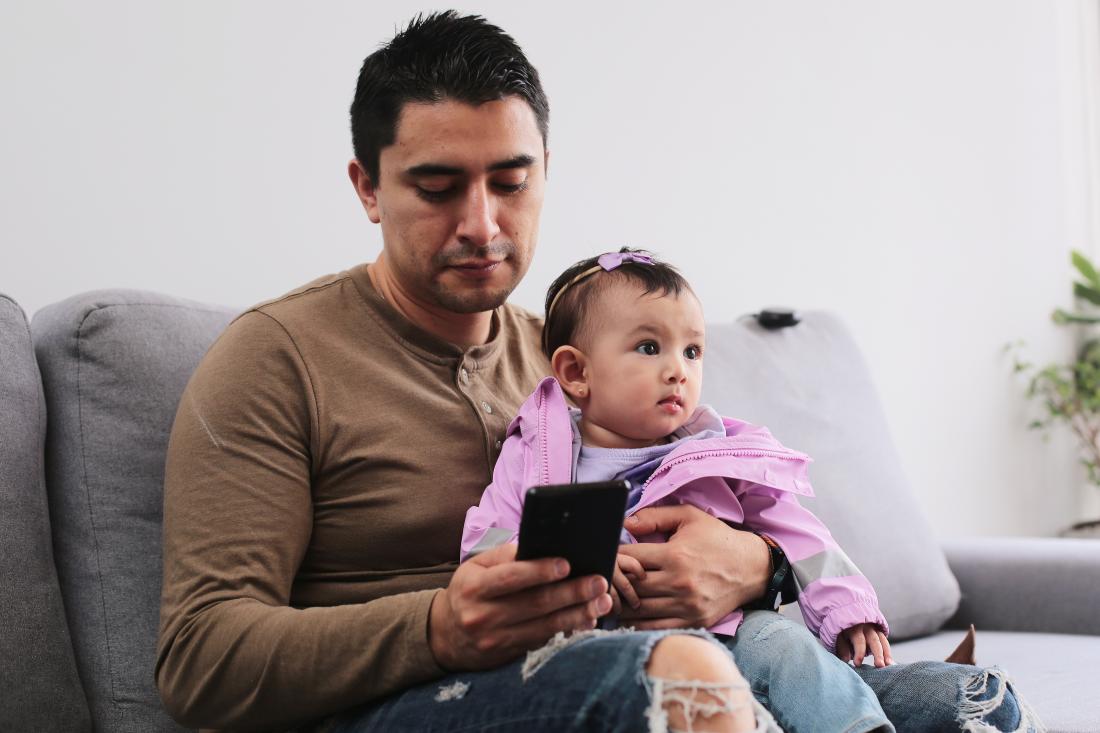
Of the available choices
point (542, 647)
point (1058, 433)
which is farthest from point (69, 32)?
point (1058, 433)

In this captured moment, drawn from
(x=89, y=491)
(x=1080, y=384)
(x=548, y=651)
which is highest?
(x=89, y=491)

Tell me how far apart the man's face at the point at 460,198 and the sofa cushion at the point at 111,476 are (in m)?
0.36

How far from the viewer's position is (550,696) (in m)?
1.03

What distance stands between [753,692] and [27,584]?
2.81 feet

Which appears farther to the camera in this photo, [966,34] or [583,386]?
[966,34]

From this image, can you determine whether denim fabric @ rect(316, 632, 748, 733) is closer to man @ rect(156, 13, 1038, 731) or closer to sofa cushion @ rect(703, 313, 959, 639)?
man @ rect(156, 13, 1038, 731)

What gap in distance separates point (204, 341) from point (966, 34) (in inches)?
114

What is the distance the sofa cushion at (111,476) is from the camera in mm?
1385

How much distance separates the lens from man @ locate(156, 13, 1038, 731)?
3.52ft

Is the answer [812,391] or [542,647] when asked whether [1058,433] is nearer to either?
[812,391]

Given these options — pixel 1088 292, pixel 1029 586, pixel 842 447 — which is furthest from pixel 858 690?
pixel 1088 292

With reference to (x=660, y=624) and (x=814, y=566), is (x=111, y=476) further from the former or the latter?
(x=814, y=566)

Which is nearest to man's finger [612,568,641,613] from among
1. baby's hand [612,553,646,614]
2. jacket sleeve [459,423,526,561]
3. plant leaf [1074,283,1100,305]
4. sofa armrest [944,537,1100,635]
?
baby's hand [612,553,646,614]

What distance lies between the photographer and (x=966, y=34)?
3.56 m
